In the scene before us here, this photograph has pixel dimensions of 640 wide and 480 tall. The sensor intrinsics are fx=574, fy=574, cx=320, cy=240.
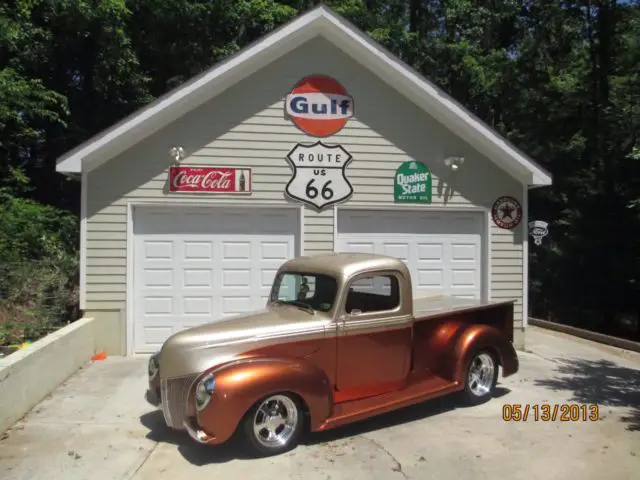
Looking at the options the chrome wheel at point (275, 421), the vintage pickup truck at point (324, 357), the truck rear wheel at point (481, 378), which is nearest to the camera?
the vintage pickup truck at point (324, 357)

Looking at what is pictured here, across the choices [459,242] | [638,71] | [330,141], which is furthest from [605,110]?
[330,141]

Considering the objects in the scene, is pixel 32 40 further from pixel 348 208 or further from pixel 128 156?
pixel 348 208

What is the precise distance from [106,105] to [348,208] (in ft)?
38.9

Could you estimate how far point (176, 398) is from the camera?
487 centimetres

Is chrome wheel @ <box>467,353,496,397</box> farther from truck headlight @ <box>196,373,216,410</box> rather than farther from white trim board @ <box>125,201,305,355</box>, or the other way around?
white trim board @ <box>125,201,305,355</box>

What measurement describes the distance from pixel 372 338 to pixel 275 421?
1235mm

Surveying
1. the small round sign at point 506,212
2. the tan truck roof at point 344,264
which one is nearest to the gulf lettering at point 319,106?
the small round sign at point 506,212

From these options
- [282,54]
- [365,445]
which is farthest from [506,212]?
[365,445]

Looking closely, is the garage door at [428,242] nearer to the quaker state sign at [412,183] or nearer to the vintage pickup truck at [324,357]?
the quaker state sign at [412,183]

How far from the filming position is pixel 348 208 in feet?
31.6

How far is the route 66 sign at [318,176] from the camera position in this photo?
945 cm

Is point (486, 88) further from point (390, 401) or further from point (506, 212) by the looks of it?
point (390, 401)

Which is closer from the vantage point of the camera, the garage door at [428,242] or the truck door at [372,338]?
the truck door at [372,338]
